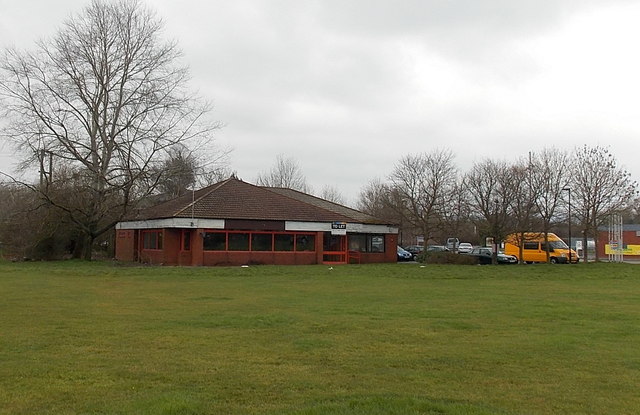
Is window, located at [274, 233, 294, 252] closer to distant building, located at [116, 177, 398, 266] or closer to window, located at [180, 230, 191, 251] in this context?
distant building, located at [116, 177, 398, 266]

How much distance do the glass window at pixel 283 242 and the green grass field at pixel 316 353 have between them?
19865mm

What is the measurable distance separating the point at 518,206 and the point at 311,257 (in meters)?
14.2

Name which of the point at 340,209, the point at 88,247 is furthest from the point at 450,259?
the point at 88,247

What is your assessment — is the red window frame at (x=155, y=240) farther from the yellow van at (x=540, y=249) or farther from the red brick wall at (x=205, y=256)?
the yellow van at (x=540, y=249)

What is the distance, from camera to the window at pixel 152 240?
4025 centimetres

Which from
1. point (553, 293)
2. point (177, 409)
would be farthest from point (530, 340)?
point (553, 293)

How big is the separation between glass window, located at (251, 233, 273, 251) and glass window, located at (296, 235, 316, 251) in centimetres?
192

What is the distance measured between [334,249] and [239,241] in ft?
22.1

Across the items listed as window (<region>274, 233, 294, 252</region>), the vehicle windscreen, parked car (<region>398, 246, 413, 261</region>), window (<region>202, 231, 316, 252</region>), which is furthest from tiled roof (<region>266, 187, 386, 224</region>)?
the vehicle windscreen

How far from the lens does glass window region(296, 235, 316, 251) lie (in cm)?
4094

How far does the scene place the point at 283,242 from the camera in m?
40.4

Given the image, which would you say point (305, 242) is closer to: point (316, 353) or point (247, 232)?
point (247, 232)

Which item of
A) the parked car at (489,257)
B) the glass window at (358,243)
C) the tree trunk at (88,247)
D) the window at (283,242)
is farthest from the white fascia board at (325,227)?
the tree trunk at (88,247)

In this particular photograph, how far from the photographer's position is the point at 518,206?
4247cm
